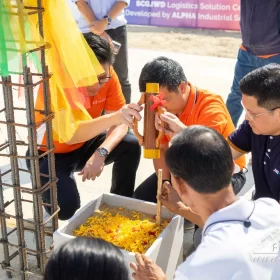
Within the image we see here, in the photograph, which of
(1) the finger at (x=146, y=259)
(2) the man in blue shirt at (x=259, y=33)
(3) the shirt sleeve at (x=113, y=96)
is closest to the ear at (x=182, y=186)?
(1) the finger at (x=146, y=259)

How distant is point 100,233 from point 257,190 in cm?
94

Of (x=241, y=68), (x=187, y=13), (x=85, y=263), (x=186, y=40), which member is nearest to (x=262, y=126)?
(x=85, y=263)

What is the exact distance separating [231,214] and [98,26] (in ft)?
10.2

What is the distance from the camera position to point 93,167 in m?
3.11

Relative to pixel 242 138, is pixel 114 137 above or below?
below

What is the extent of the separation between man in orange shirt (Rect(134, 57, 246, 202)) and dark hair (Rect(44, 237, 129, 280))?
1.40 metres

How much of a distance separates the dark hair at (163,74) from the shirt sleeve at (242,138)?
0.44 m

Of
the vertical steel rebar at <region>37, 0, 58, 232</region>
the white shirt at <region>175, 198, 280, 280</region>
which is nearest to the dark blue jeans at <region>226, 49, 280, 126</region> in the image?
the vertical steel rebar at <region>37, 0, 58, 232</region>

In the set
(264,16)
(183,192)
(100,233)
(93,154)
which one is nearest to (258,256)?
(183,192)

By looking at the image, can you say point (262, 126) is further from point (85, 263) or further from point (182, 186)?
point (85, 263)

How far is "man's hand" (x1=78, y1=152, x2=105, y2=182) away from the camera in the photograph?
3.10 m

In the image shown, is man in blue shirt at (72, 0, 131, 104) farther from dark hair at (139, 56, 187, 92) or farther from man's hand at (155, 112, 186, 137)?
man's hand at (155, 112, 186, 137)

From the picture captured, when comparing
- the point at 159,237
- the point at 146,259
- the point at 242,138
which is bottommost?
the point at 159,237

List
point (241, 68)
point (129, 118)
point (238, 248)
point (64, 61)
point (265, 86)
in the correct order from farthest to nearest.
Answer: point (241, 68) → point (129, 118) → point (265, 86) → point (64, 61) → point (238, 248)
